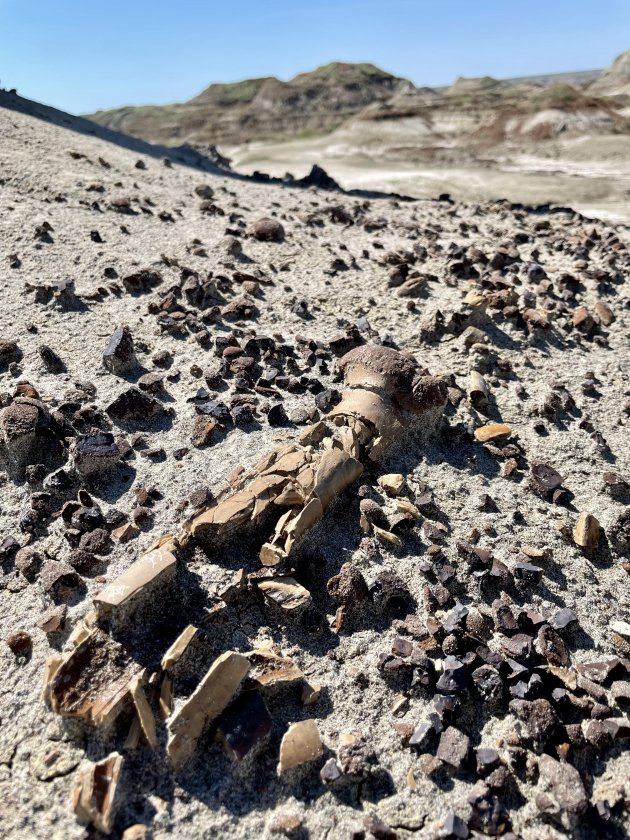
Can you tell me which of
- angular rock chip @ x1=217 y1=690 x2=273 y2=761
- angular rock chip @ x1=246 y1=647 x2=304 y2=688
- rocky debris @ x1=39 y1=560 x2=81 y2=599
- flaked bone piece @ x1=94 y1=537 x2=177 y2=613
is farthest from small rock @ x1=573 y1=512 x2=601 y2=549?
rocky debris @ x1=39 y1=560 x2=81 y2=599

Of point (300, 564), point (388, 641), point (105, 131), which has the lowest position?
point (388, 641)

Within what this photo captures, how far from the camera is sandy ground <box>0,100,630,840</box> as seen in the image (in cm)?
255

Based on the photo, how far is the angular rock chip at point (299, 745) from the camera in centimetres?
260

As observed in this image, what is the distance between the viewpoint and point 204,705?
2.65 metres

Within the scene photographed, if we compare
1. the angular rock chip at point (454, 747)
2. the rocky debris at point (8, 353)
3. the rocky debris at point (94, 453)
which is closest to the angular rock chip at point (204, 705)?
the angular rock chip at point (454, 747)

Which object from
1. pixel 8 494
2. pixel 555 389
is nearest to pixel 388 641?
pixel 8 494

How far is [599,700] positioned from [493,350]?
324 cm

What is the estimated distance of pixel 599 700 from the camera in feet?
9.45

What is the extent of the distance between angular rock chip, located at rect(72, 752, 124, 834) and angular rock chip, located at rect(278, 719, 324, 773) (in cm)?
66

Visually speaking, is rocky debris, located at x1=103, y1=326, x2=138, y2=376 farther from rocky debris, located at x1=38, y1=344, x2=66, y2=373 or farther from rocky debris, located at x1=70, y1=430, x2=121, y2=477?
rocky debris, located at x1=70, y1=430, x2=121, y2=477

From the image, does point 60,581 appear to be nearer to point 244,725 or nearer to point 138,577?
point 138,577

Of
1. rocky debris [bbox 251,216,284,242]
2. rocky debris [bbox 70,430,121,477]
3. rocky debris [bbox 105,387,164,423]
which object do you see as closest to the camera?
rocky debris [bbox 70,430,121,477]

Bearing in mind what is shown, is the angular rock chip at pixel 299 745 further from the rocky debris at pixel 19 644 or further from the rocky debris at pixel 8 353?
the rocky debris at pixel 8 353

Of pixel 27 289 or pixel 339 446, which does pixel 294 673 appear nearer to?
pixel 339 446
